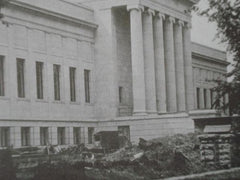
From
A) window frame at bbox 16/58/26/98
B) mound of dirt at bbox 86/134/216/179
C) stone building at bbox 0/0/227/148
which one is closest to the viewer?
mound of dirt at bbox 86/134/216/179

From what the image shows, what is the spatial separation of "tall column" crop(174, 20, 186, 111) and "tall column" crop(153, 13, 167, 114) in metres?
4.85

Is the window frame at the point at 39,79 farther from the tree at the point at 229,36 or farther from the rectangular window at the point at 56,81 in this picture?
the tree at the point at 229,36

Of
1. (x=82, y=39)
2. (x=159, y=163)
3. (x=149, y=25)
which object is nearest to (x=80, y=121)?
(x=82, y=39)

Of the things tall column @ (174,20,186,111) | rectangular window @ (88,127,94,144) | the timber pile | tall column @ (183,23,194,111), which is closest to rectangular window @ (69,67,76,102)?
rectangular window @ (88,127,94,144)

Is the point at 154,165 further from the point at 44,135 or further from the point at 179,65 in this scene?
the point at 179,65

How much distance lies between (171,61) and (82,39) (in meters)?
12.3

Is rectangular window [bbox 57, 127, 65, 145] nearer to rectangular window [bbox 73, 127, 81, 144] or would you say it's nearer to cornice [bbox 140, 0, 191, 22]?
rectangular window [bbox 73, 127, 81, 144]

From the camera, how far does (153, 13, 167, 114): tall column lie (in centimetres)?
6347

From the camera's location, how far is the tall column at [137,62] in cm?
5856

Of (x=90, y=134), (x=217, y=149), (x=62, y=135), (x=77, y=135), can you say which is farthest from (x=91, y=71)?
(x=217, y=149)

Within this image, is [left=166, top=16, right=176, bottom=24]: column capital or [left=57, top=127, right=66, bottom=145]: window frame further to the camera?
[left=166, top=16, right=176, bottom=24]: column capital

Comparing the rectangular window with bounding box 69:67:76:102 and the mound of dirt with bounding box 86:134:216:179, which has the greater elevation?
the rectangular window with bounding box 69:67:76:102

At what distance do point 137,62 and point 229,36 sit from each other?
38.5m

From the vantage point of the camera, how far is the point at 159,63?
209 feet
